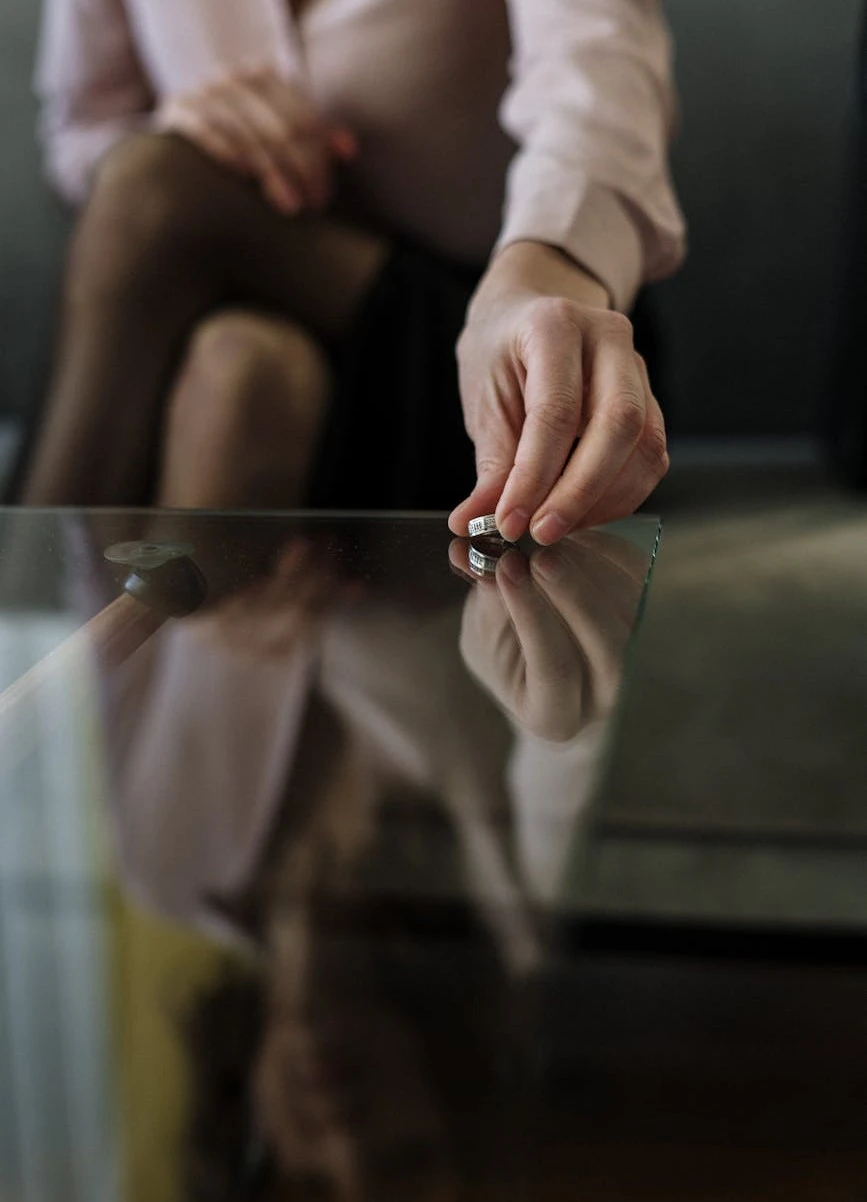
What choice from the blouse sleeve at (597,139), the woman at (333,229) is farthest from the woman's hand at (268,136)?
the blouse sleeve at (597,139)

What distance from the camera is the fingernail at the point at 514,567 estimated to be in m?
0.33

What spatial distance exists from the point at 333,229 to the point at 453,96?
0.32 feet

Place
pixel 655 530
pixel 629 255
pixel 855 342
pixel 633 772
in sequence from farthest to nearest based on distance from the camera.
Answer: pixel 855 342 → pixel 633 772 → pixel 629 255 → pixel 655 530

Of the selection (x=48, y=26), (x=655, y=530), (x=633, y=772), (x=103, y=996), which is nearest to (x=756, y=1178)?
(x=633, y=772)

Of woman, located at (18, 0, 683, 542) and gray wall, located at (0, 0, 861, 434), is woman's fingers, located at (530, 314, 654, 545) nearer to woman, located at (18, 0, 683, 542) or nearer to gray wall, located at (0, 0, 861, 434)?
woman, located at (18, 0, 683, 542)

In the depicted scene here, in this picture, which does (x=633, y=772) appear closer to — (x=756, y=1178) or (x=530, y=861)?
(x=756, y=1178)

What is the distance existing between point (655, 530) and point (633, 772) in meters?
0.30

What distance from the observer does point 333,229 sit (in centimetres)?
71

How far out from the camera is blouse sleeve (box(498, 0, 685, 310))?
508 millimetres

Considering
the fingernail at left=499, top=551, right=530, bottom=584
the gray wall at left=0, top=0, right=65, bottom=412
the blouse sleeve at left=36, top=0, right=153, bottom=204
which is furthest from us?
the gray wall at left=0, top=0, right=65, bottom=412

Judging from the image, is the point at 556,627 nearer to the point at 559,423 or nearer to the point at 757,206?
the point at 559,423

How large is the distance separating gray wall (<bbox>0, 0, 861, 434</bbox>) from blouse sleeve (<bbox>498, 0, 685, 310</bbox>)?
0.36 m

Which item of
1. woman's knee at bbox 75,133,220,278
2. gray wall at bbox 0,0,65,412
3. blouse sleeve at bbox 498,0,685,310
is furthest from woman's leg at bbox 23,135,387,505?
gray wall at bbox 0,0,65,412

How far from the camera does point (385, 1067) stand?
20cm
